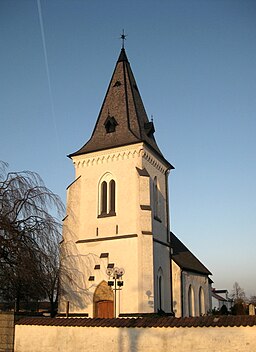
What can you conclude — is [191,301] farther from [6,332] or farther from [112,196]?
[6,332]

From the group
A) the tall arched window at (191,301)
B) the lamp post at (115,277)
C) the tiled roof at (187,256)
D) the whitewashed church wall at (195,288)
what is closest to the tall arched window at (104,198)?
the lamp post at (115,277)

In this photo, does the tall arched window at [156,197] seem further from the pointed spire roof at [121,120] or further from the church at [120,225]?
the pointed spire roof at [121,120]

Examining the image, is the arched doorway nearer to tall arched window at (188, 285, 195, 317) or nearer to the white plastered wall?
the white plastered wall

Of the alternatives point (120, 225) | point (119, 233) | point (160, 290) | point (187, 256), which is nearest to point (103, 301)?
point (160, 290)

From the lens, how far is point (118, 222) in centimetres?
2475

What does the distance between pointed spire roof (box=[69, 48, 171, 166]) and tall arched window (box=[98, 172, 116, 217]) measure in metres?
2.12

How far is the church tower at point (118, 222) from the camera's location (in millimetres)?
23203

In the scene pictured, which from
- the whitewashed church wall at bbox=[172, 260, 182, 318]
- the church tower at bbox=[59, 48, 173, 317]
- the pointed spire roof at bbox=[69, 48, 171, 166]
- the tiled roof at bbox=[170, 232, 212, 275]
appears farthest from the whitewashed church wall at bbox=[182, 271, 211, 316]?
the pointed spire roof at bbox=[69, 48, 171, 166]

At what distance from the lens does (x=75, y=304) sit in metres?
24.4

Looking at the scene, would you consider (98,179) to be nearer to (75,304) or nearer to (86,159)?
(86,159)

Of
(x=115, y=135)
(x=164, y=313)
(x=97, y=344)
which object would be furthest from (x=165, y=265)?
(x=97, y=344)

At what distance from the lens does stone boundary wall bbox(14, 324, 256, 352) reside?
11.9m

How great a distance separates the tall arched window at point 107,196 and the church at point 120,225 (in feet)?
0.14

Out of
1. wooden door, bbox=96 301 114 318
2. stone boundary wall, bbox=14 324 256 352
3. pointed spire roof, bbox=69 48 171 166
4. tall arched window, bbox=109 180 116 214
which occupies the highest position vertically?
pointed spire roof, bbox=69 48 171 166
